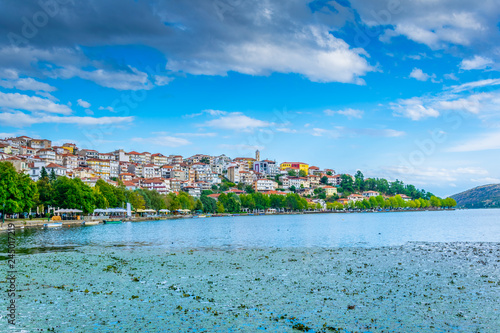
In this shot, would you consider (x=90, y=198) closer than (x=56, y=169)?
Yes

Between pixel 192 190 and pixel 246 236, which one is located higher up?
pixel 192 190

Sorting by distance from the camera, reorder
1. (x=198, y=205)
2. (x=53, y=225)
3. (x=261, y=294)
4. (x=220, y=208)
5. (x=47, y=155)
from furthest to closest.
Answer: (x=220, y=208) → (x=47, y=155) → (x=198, y=205) → (x=53, y=225) → (x=261, y=294)

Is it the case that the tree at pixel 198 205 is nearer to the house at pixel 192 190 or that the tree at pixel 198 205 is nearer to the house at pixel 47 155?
the house at pixel 192 190

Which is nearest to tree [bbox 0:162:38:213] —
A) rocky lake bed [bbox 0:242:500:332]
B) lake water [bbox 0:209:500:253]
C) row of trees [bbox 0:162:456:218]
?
row of trees [bbox 0:162:456:218]

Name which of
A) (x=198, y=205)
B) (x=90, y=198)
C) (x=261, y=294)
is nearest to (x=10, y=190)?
(x=90, y=198)

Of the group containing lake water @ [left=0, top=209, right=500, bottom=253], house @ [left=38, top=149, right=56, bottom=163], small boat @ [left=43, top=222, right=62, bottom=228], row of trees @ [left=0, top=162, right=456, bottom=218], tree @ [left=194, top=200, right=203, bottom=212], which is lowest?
lake water @ [left=0, top=209, right=500, bottom=253]

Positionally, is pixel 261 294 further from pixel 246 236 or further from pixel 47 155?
pixel 47 155

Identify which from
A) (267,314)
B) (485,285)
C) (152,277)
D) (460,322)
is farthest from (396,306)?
(152,277)

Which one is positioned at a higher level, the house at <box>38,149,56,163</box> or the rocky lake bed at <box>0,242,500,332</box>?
the house at <box>38,149,56,163</box>

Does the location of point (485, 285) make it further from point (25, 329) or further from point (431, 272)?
point (25, 329)

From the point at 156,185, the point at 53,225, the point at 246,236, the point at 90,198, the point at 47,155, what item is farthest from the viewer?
the point at 156,185

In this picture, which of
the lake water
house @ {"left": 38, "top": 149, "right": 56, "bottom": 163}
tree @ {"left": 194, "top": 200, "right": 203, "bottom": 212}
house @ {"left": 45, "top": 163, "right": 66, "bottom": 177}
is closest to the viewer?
the lake water

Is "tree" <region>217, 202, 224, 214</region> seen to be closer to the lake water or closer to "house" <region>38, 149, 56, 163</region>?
"house" <region>38, 149, 56, 163</region>

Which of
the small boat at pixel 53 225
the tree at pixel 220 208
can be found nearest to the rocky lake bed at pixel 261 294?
the small boat at pixel 53 225
